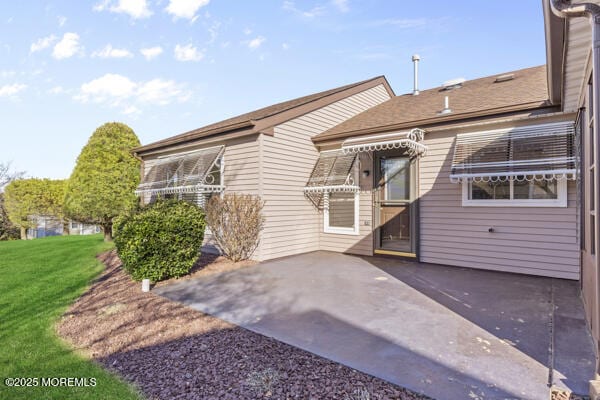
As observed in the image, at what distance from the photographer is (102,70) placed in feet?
44.6

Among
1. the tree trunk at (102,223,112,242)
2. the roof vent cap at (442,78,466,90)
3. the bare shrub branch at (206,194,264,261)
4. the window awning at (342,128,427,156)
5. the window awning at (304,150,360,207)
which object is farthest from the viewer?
the tree trunk at (102,223,112,242)

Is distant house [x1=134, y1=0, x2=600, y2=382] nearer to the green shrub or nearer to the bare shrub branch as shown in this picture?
the bare shrub branch

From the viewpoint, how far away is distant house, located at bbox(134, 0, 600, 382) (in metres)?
6.45

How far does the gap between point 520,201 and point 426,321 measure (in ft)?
14.5

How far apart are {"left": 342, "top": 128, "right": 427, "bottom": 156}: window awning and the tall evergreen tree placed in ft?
34.0

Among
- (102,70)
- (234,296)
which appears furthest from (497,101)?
(102,70)

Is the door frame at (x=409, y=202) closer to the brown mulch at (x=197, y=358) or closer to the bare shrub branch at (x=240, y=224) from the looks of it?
the bare shrub branch at (x=240, y=224)

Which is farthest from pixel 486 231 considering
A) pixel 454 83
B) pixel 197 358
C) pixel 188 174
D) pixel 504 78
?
pixel 188 174

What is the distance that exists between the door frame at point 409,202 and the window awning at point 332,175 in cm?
60

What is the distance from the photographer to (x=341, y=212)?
394 inches

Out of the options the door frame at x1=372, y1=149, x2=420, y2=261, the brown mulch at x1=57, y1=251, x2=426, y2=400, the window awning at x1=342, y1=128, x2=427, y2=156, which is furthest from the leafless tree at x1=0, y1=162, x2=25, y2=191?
the door frame at x1=372, y1=149, x2=420, y2=261

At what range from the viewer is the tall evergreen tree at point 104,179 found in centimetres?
1393

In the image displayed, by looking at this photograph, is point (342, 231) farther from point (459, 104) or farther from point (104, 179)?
point (104, 179)

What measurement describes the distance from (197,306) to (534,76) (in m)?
10.9
